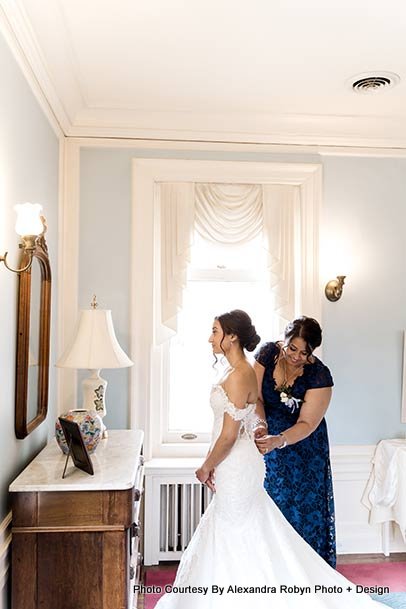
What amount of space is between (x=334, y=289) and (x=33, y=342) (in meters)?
1.84

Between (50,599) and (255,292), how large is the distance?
2.15 m

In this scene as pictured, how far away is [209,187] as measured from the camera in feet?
11.3

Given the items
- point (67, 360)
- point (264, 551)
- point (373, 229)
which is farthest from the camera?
point (373, 229)

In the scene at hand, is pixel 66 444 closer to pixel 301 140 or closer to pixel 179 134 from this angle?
pixel 179 134

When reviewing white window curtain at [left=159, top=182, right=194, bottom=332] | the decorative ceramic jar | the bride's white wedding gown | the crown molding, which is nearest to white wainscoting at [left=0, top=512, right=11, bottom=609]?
the decorative ceramic jar

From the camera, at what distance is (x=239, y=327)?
2533 millimetres

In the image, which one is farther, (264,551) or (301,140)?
(301,140)

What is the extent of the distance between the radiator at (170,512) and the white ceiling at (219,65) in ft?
6.82

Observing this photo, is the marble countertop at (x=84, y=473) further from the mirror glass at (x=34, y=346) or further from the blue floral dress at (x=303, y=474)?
the blue floral dress at (x=303, y=474)

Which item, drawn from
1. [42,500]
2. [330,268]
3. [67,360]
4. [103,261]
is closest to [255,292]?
[330,268]

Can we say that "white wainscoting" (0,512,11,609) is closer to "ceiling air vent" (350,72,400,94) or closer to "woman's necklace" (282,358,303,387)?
"woman's necklace" (282,358,303,387)

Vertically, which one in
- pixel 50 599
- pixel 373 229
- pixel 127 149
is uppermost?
pixel 127 149

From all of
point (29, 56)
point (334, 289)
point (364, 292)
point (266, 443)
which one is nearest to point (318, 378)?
point (266, 443)

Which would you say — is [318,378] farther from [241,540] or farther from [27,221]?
[27,221]
